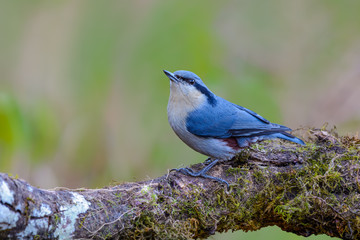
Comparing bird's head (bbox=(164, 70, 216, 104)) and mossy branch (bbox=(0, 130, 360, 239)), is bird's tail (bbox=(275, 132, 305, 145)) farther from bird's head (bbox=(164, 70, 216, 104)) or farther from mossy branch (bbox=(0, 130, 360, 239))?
bird's head (bbox=(164, 70, 216, 104))

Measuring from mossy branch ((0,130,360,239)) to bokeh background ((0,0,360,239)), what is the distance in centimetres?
85

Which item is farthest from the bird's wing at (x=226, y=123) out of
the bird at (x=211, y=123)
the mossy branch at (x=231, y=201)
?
the mossy branch at (x=231, y=201)

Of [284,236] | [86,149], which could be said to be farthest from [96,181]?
[284,236]

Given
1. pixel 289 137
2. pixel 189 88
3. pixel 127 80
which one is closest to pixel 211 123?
pixel 189 88

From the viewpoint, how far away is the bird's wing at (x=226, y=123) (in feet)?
11.1

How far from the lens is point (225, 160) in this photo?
315 cm

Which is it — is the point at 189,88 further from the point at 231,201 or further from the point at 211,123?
the point at 231,201

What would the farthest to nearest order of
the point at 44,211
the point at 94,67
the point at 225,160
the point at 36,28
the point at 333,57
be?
the point at 333,57
the point at 36,28
the point at 94,67
the point at 225,160
the point at 44,211

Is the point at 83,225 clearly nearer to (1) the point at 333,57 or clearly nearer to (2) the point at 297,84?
(2) the point at 297,84

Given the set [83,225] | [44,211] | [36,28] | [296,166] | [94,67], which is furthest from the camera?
[36,28]

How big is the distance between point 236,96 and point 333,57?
123 centimetres

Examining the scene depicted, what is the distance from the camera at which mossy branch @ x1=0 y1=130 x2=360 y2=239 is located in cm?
210

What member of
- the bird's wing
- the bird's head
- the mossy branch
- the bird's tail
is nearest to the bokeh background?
the bird's head

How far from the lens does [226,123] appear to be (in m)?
3.49
